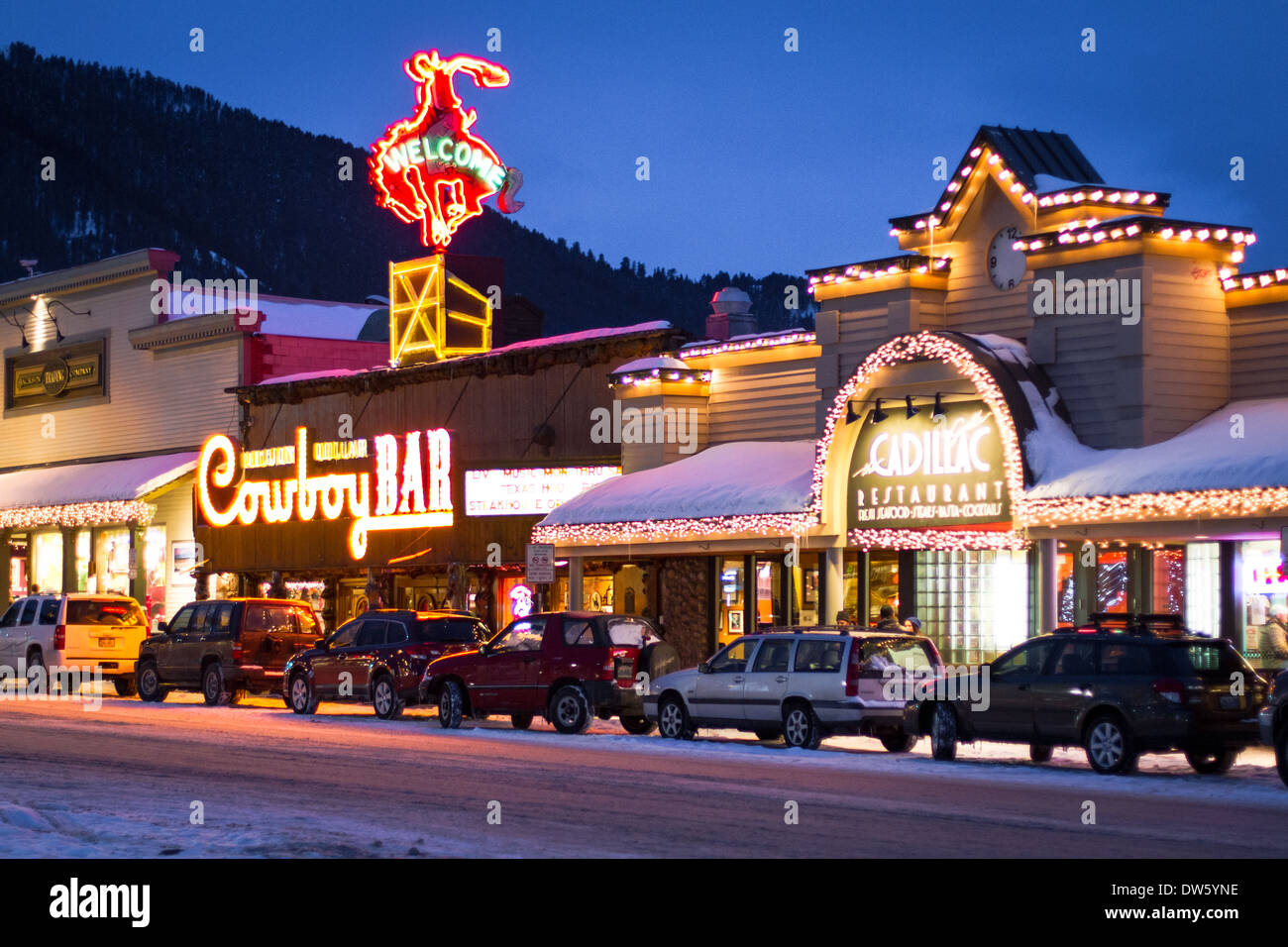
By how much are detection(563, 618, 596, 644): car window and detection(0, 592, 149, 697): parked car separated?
42.7ft

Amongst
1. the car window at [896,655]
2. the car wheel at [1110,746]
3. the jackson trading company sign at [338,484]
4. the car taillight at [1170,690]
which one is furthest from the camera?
the jackson trading company sign at [338,484]

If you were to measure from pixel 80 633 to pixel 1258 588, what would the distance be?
2127 centimetres

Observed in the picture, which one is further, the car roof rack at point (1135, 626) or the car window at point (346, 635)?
the car window at point (346, 635)

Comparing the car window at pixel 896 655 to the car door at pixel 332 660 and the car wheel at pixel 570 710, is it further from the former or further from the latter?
the car door at pixel 332 660

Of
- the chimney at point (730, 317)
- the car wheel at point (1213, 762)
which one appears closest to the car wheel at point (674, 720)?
the car wheel at point (1213, 762)

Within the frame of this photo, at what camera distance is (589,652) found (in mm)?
25172

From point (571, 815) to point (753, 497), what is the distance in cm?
1468

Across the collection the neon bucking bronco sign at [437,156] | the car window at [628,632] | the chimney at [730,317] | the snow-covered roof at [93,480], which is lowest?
the car window at [628,632]

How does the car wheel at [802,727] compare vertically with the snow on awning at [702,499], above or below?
below

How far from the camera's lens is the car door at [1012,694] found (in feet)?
67.0

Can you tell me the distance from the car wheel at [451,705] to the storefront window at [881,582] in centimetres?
740
